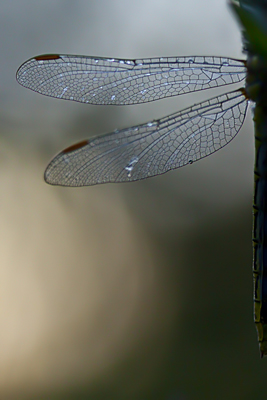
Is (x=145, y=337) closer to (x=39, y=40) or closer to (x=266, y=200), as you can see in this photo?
(x=266, y=200)

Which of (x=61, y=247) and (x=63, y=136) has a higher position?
(x=63, y=136)

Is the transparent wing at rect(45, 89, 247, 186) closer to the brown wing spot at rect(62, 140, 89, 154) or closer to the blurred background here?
the brown wing spot at rect(62, 140, 89, 154)

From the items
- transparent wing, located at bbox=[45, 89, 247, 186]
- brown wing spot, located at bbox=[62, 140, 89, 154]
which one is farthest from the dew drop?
brown wing spot, located at bbox=[62, 140, 89, 154]

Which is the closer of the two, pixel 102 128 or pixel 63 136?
pixel 63 136

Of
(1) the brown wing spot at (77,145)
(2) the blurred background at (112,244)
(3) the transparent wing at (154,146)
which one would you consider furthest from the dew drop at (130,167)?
(2) the blurred background at (112,244)

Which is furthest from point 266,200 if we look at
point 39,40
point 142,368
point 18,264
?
point 39,40

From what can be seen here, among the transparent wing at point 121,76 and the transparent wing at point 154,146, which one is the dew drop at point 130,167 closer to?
the transparent wing at point 154,146

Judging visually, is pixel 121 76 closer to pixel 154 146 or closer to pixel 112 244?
pixel 154 146

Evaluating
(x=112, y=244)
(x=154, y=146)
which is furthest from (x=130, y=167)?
(x=112, y=244)
